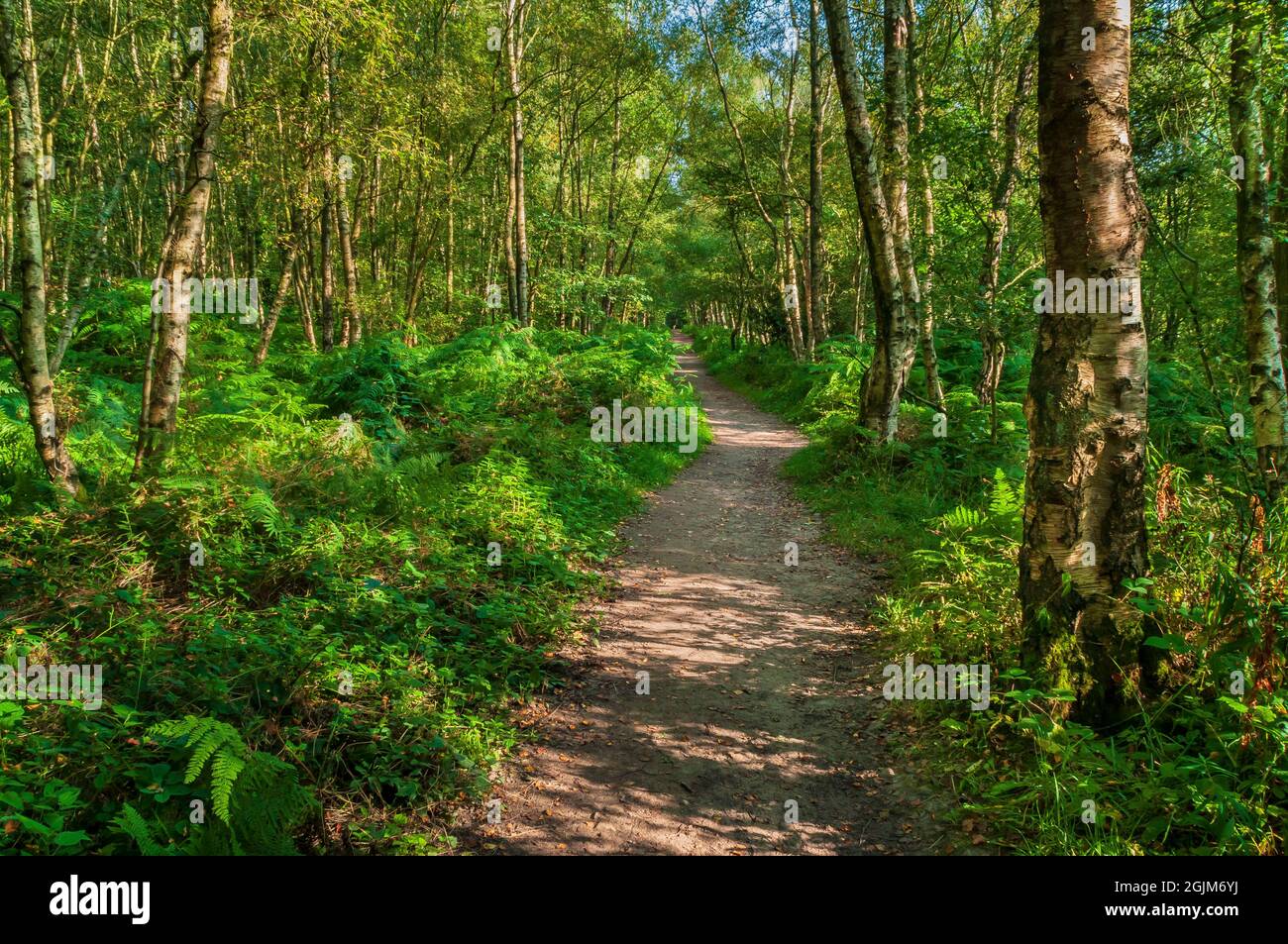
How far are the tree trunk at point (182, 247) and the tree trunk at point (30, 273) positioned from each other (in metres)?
0.60

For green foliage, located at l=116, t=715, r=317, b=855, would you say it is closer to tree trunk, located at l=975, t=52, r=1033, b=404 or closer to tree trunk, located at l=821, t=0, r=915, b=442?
tree trunk, located at l=821, t=0, r=915, b=442

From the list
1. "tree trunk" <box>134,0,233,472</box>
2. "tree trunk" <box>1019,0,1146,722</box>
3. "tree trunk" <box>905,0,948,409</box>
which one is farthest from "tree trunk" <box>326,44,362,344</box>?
"tree trunk" <box>1019,0,1146,722</box>

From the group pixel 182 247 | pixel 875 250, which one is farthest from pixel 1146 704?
pixel 182 247

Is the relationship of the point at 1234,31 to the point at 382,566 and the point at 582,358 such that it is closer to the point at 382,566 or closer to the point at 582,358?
the point at 382,566

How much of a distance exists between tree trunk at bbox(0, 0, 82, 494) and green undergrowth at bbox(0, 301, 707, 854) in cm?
30

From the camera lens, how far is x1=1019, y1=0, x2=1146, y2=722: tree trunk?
377 centimetres

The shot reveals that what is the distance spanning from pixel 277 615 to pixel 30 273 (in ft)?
12.6

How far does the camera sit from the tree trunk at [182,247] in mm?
6359

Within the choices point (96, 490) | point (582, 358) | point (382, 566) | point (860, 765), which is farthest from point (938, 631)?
point (582, 358)

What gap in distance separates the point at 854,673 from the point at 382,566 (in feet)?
13.3

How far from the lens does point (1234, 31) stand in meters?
5.91

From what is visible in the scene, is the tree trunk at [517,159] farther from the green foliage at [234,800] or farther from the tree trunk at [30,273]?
the green foliage at [234,800]

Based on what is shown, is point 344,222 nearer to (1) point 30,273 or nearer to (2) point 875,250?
(1) point 30,273

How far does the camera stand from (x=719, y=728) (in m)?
4.68
